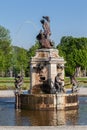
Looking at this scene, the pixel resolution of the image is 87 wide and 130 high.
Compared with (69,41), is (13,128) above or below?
below

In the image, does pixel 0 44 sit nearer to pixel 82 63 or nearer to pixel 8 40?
pixel 8 40

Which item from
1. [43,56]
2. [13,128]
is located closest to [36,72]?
[43,56]

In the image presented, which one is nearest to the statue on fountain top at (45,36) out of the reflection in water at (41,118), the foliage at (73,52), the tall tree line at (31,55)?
the reflection in water at (41,118)

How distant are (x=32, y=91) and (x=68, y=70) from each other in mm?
77019

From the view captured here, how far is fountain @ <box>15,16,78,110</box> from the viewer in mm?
27422

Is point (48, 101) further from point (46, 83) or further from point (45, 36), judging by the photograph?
point (45, 36)

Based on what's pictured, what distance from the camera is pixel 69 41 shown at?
124 m

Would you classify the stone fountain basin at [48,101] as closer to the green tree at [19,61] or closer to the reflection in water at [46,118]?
the reflection in water at [46,118]

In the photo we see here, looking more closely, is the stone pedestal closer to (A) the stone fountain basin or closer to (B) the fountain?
(B) the fountain

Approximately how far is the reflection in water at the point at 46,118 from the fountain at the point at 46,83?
3.60ft

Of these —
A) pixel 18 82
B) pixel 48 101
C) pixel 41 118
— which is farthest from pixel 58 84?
pixel 41 118

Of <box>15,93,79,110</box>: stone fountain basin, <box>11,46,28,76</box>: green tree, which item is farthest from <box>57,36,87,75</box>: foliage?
<box>15,93,79,110</box>: stone fountain basin

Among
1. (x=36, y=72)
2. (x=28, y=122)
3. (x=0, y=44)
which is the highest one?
(x=0, y=44)

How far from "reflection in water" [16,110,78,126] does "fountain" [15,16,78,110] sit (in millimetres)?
1097
